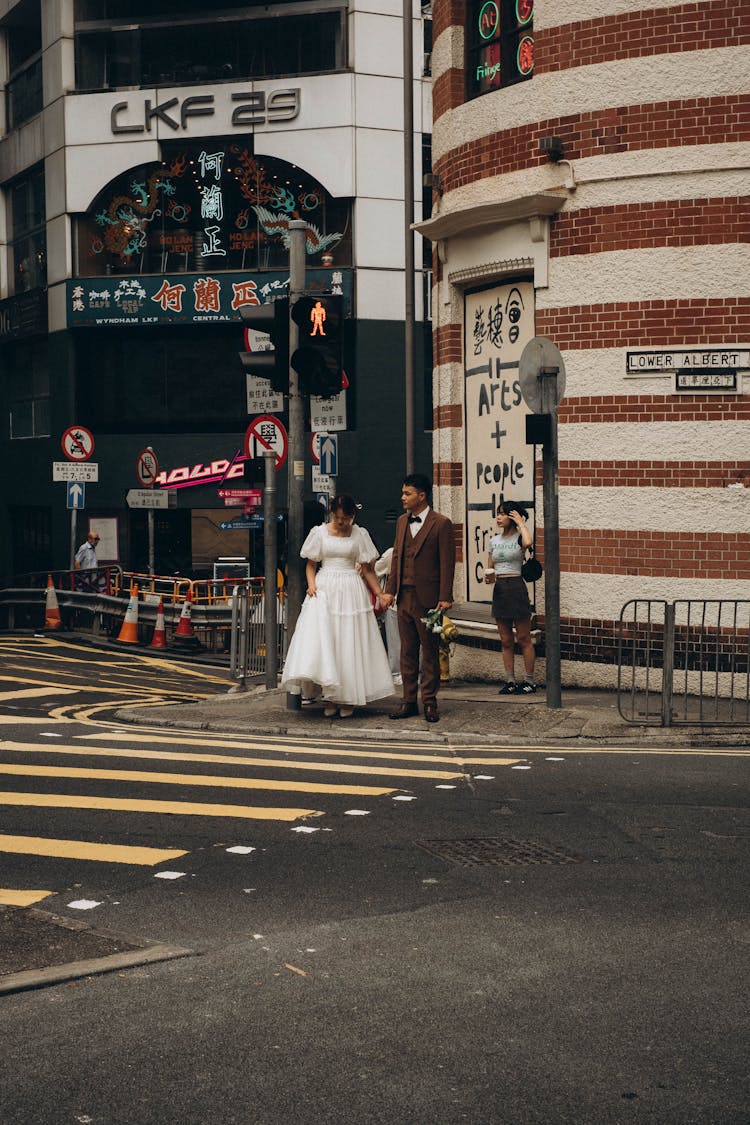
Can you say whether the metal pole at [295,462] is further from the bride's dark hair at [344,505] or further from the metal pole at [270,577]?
the metal pole at [270,577]

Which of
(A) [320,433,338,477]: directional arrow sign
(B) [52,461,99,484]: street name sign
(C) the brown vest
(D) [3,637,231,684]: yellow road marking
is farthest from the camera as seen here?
(B) [52,461,99,484]: street name sign

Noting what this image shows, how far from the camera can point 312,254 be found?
96.7 feet

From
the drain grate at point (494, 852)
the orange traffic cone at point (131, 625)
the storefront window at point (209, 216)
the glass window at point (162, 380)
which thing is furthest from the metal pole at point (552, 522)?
the glass window at point (162, 380)

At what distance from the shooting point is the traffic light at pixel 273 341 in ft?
39.2

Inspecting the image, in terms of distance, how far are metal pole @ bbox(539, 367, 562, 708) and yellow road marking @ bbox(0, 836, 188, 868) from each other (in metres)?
5.31

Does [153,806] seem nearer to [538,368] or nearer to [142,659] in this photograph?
[538,368]

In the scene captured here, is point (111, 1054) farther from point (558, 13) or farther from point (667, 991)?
point (558, 13)

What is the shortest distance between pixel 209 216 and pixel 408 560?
20.4 metres

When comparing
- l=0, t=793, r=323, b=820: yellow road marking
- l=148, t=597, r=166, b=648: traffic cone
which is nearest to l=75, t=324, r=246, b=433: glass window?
l=148, t=597, r=166, b=648: traffic cone

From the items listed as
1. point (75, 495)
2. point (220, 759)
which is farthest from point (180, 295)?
point (220, 759)

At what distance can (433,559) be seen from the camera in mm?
11422

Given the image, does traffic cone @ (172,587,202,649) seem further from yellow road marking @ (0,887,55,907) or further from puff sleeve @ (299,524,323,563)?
yellow road marking @ (0,887,55,907)

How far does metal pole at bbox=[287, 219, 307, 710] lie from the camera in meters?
12.1

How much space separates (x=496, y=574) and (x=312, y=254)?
1803 cm
